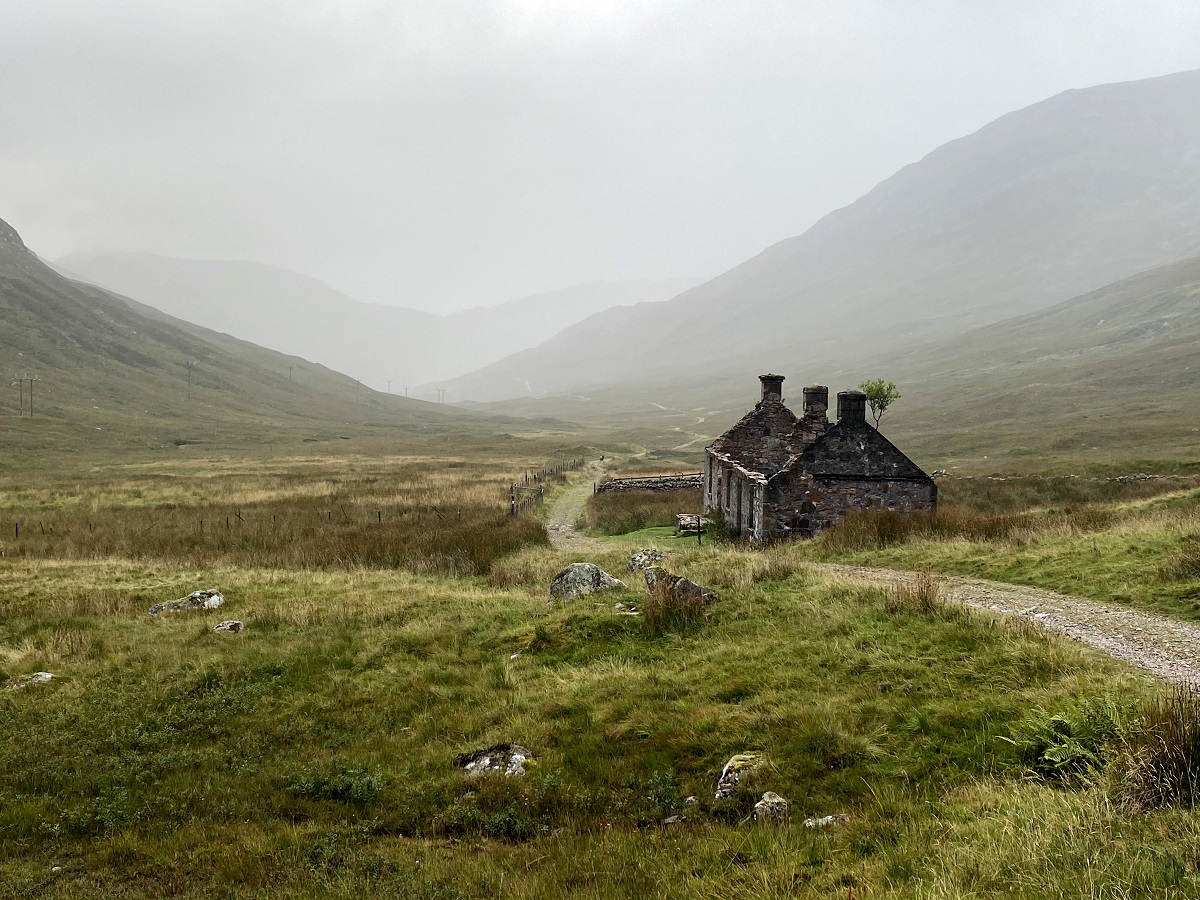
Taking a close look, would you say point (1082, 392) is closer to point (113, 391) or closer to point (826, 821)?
point (826, 821)

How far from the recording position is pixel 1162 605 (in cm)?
1293

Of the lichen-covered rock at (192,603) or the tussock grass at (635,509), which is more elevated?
the lichen-covered rock at (192,603)

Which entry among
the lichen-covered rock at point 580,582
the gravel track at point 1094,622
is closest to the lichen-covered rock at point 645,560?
the lichen-covered rock at point 580,582

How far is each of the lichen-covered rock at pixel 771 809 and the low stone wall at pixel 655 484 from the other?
39.3 meters

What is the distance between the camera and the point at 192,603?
64.0ft

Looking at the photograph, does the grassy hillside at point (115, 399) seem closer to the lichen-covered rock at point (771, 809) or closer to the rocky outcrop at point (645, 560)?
the rocky outcrop at point (645, 560)

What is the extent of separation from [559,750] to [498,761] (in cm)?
86

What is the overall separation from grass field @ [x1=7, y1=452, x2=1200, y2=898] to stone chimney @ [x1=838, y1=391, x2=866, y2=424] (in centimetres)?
1083

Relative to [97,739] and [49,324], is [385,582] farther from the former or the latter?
[49,324]

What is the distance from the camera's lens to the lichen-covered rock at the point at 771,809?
8.02 meters

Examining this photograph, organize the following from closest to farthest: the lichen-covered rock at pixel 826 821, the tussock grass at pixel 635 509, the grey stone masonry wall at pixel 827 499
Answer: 1. the lichen-covered rock at pixel 826 821
2. the grey stone masonry wall at pixel 827 499
3. the tussock grass at pixel 635 509

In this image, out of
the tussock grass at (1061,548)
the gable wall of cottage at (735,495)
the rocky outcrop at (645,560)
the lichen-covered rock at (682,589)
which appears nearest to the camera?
the tussock grass at (1061,548)

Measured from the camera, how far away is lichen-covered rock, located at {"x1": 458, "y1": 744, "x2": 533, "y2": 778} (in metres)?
10.1

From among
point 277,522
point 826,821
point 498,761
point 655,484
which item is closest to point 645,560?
point 498,761
